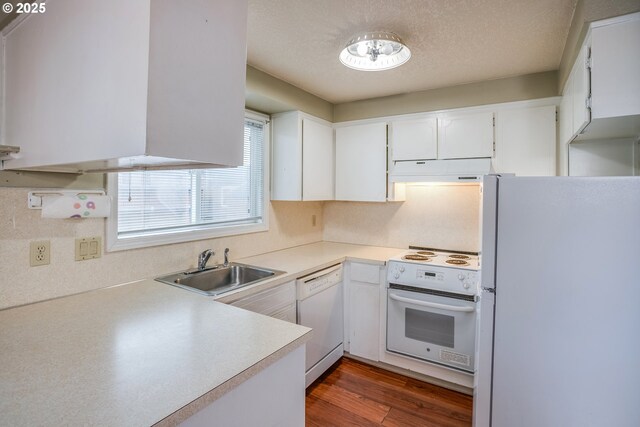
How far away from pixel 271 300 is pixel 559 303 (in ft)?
4.77

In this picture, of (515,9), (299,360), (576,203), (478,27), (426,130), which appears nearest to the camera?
(299,360)

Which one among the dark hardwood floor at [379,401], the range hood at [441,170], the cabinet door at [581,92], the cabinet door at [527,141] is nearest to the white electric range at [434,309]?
the dark hardwood floor at [379,401]

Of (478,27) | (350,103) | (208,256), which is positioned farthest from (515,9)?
(208,256)

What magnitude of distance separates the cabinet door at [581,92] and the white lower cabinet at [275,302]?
1818 mm

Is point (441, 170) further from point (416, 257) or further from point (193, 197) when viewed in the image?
point (193, 197)

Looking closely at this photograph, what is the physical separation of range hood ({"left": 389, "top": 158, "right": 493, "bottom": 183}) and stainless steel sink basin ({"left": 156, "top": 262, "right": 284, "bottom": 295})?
55.9 inches

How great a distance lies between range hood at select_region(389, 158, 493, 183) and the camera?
8.21ft

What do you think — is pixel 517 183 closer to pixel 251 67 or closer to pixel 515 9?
pixel 515 9

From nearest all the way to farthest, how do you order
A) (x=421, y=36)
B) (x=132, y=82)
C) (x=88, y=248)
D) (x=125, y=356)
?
1. (x=132, y=82)
2. (x=125, y=356)
3. (x=88, y=248)
4. (x=421, y=36)

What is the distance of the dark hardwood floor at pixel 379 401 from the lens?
2.05m

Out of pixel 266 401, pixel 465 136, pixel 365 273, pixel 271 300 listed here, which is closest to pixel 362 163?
pixel 465 136

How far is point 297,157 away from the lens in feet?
9.18

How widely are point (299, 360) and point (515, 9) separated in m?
1.94

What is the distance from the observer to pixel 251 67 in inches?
91.6
